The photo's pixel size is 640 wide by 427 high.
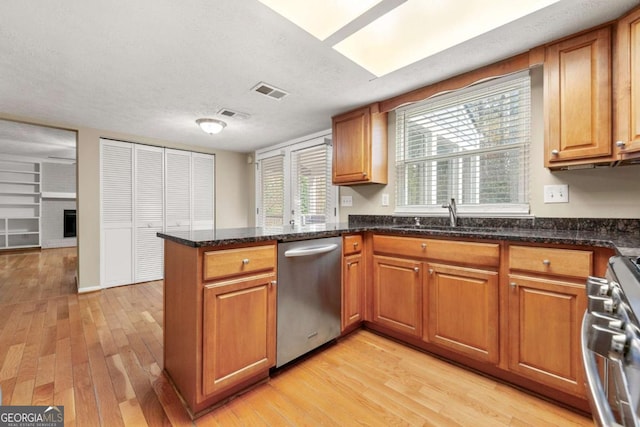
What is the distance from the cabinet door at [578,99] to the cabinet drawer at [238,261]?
6.16 ft

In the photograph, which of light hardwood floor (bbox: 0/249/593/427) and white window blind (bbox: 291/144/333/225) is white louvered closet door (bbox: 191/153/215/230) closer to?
white window blind (bbox: 291/144/333/225)

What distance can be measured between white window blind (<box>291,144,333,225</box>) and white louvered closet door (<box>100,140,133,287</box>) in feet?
7.86

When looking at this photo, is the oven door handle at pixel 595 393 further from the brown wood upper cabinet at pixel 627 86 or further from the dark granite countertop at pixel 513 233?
the brown wood upper cabinet at pixel 627 86

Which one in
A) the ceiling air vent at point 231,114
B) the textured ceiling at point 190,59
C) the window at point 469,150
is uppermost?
the ceiling air vent at point 231,114

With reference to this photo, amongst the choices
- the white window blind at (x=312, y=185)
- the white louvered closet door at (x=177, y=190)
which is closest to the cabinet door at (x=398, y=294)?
the white window blind at (x=312, y=185)

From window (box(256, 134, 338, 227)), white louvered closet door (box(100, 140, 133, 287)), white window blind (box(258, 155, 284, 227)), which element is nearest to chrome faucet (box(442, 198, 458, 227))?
window (box(256, 134, 338, 227))

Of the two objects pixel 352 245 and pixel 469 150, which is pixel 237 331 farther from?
pixel 469 150

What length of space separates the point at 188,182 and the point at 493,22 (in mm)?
4429

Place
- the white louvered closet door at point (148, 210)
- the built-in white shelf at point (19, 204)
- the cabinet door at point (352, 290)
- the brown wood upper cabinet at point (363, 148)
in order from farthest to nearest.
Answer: the built-in white shelf at point (19, 204)
the white louvered closet door at point (148, 210)
the brown wood upper cabinet at point (363, 148)
the cabinet door at point (352, 290)

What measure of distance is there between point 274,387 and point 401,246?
1282 millimetres

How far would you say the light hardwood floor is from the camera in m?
1.44

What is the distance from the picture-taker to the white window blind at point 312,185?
3752mm

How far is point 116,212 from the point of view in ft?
12.9

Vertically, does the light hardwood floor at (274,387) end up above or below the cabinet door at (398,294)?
below
